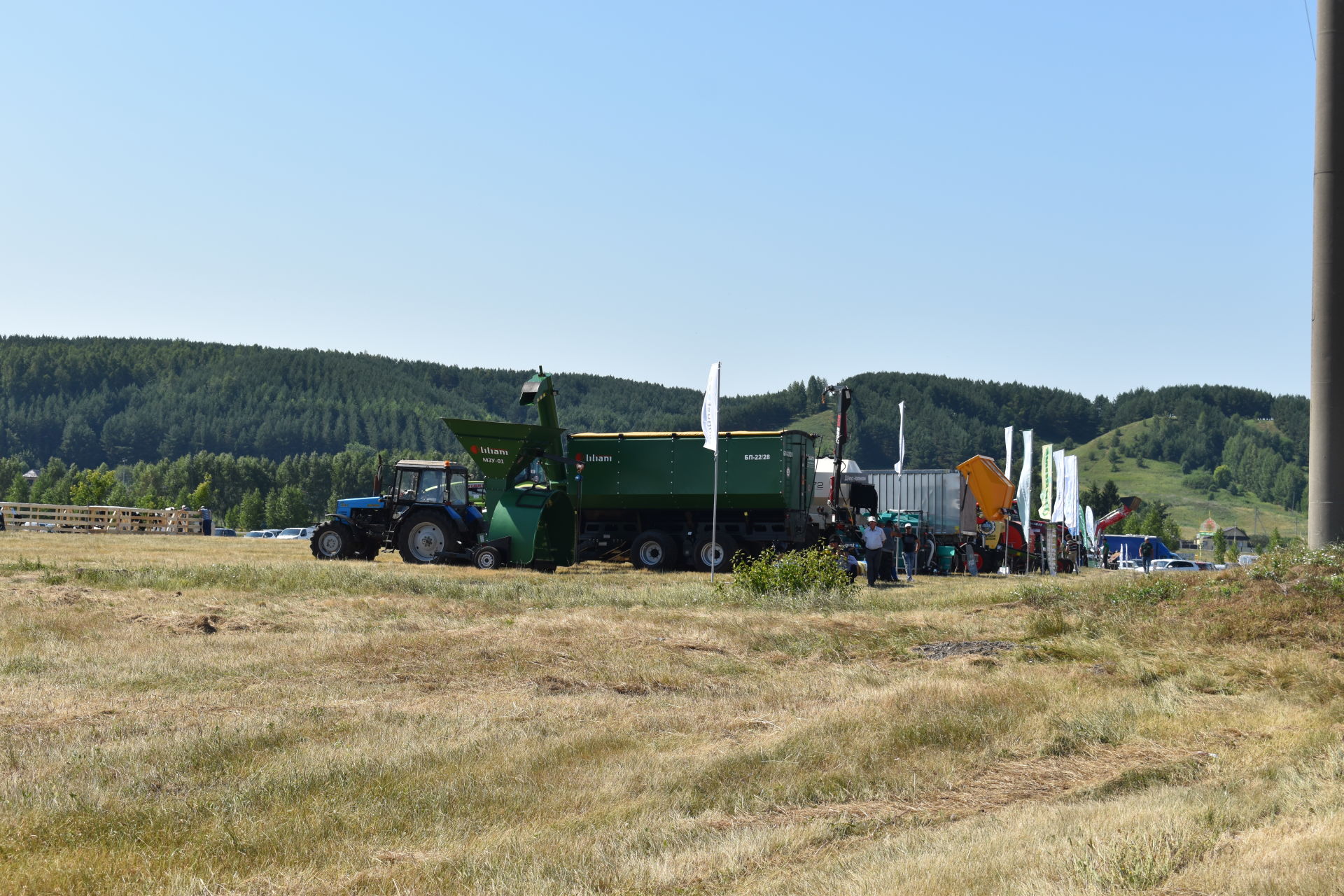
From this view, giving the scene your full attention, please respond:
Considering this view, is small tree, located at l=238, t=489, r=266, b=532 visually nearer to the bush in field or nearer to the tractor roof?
the tractor roof

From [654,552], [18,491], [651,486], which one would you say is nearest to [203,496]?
[18,491]

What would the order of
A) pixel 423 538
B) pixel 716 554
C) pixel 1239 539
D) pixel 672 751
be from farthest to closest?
pixel 1239 539, pixel 716 554, pixel 423 538, pixel 672 751

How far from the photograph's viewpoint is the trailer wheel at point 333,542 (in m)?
27.2

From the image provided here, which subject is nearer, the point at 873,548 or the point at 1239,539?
the point at 873,548

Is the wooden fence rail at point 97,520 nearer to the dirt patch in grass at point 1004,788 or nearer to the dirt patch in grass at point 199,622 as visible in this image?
the dirt patch in grass at point 199,622

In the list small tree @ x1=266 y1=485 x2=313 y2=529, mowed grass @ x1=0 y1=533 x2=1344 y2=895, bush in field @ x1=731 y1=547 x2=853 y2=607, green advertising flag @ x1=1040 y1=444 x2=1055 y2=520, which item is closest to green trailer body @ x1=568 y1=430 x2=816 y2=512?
bush in field @ x1=731 y1=547 x2=853 y2=607

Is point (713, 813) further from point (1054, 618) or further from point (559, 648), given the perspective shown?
point (1054, 618)

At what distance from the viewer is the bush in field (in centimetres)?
1711

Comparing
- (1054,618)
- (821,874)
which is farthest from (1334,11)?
(821,874)

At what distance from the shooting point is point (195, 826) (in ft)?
18.6

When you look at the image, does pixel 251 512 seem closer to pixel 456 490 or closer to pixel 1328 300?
pixel 456 490

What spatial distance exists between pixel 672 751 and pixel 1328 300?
44.9 feet

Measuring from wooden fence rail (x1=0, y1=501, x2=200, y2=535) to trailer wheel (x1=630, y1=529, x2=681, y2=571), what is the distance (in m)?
32.3

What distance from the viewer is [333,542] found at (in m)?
27.2
